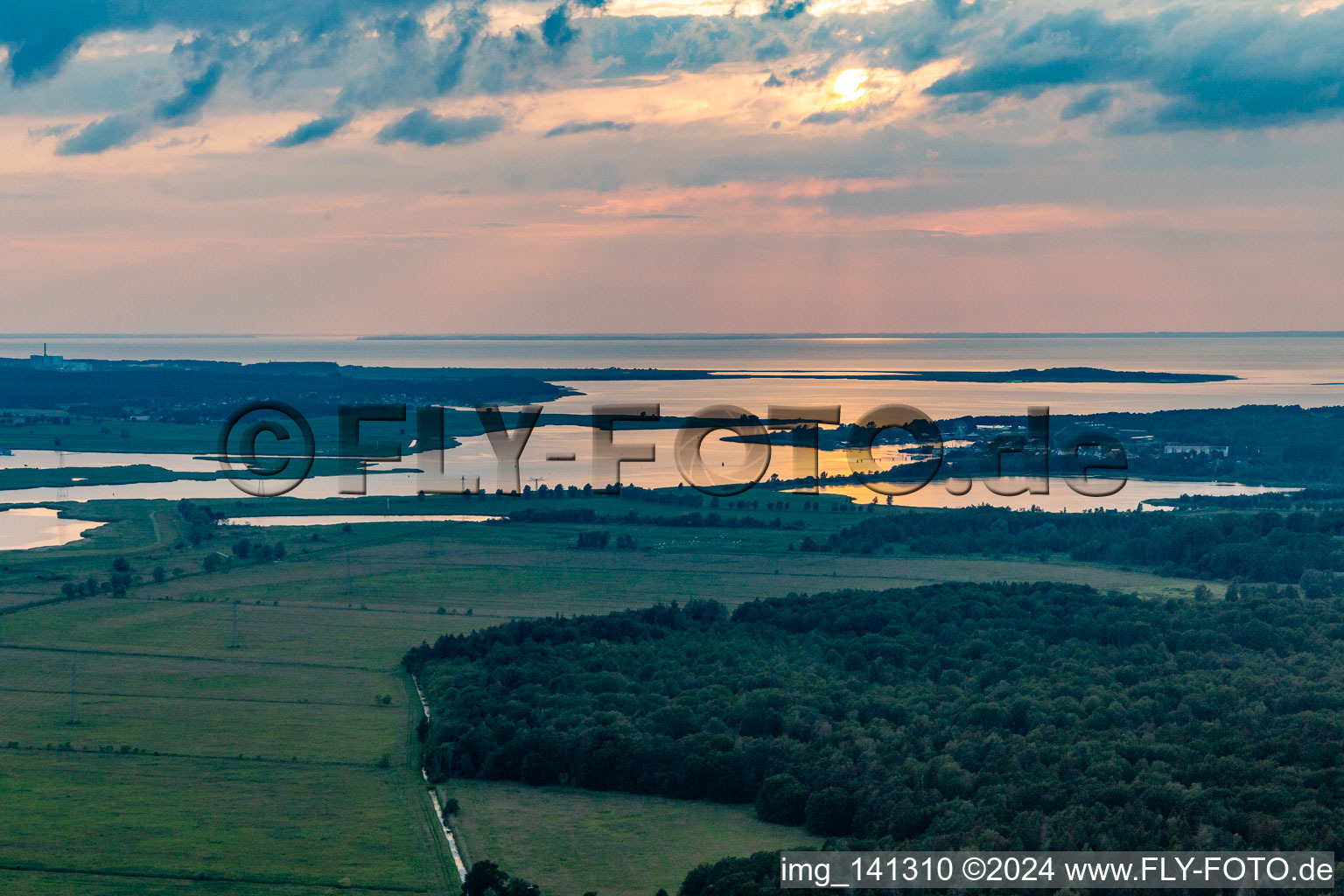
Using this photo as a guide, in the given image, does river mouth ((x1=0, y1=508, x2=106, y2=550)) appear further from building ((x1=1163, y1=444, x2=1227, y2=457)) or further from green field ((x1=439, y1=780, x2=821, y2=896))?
building ((x1=1163, y1=444, x2=1227, y2=457))

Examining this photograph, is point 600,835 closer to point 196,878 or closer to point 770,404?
point 196,878

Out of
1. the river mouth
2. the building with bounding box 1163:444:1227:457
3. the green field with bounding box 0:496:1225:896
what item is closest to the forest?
the green field with bounding box 0:496:1225:896

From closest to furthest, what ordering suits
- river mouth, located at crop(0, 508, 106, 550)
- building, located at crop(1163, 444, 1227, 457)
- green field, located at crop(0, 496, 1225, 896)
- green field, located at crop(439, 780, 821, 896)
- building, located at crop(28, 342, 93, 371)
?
green field, located at crop(439, 780, 821, 896)
green field, located at crop(0, 496, 1225, 896)
river mouth, located at crop(0, 508, 106, 550)
building, located at crop(1163, 444, 1227, 457)
building, located at crop(28, 342, 93, 371)

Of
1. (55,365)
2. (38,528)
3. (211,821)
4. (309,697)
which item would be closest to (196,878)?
(211,821)

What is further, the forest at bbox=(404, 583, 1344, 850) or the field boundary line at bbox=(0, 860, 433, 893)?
→ the forest at bbox=(404, 583, 1344, 850)

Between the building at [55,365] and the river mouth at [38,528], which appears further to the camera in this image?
the building at [55,365]

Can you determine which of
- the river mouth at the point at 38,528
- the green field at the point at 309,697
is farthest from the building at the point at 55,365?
the green field at the point at 309,697

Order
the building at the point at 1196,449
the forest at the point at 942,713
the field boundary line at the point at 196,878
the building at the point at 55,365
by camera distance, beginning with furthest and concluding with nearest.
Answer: the building at the point at 55,365
the building at the point at 1196,449
the forest at the point at 942,713
the field boundary line at the point at 196,878

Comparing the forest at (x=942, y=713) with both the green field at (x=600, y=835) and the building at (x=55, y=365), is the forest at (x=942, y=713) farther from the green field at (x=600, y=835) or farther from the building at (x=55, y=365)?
the building at (x=55, y=365)
